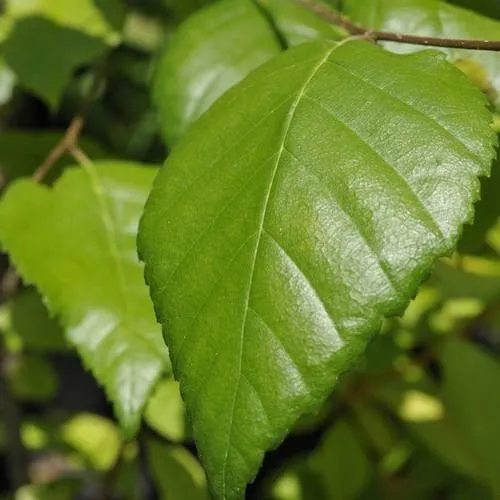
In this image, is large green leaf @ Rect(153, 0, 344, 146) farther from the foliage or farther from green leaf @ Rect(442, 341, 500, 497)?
green leaf @ Rect(442, 341, 500, 497)

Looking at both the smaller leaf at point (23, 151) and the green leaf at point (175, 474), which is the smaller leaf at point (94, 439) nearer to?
the green leaf at point (175, 474)

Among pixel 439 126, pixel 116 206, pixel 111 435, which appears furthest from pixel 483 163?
pixel 111 435

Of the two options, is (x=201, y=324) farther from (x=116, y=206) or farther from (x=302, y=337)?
(x=116, y=206)

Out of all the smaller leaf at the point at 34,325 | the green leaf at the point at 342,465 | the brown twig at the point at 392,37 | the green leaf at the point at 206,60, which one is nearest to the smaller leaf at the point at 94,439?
the smaller leaf at the point at 34,325

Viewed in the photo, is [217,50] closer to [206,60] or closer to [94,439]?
[206,60]

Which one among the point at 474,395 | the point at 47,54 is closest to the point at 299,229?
the point at 47,54
